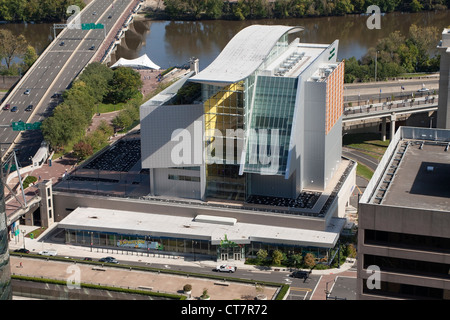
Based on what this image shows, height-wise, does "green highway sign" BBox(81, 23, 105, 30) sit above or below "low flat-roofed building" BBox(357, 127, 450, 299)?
above

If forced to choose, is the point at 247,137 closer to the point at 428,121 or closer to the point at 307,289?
the point at 307,289

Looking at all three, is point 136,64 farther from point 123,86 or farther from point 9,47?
point 9,47

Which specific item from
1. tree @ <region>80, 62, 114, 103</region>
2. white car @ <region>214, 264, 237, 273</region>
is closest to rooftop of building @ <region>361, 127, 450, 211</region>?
white car @ <region>214, 264, 237, 273</region>

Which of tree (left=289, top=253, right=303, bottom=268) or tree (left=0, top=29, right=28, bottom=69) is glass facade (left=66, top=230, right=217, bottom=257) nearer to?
tree (left=289, top=253, right=303, bottom=268)

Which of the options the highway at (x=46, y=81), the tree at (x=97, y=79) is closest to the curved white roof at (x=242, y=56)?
the highway at (x=46, y=81)
